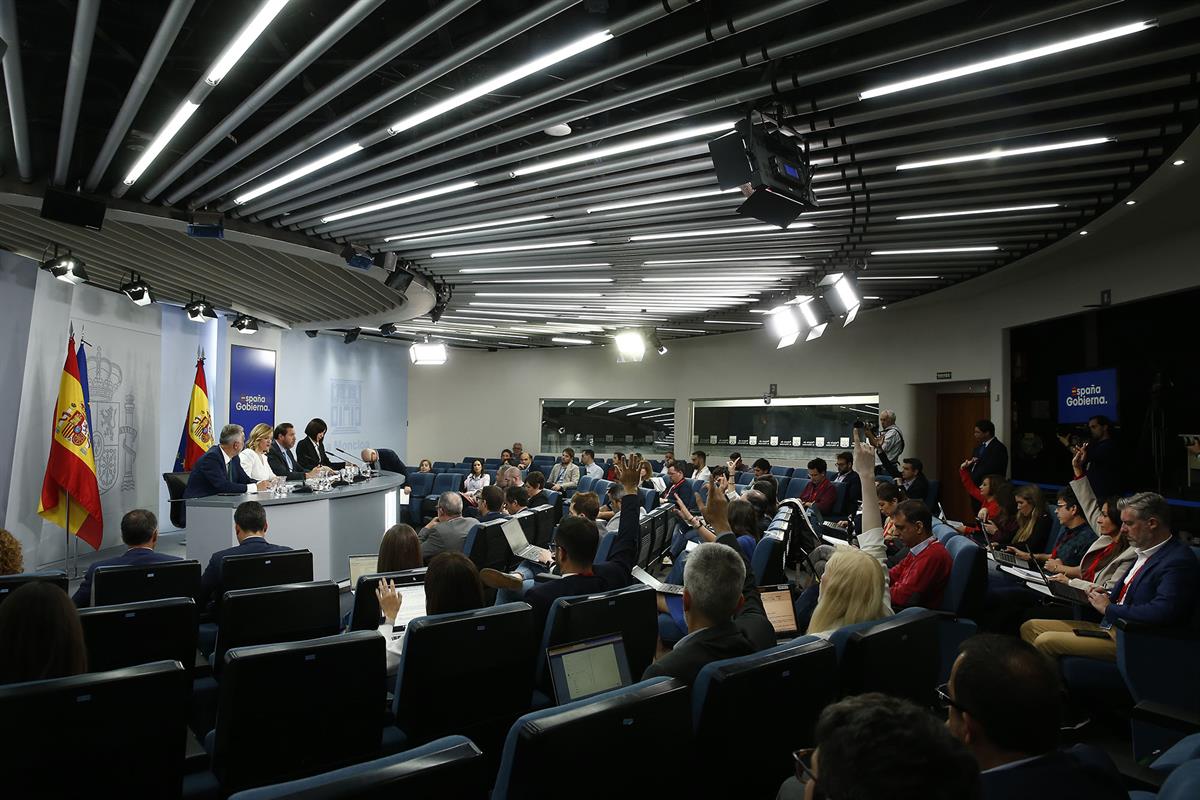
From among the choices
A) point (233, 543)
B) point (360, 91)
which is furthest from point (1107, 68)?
point (233, 543)

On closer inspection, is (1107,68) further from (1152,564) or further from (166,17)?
(166,17)

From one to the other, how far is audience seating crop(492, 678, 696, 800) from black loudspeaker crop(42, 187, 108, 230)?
620cm

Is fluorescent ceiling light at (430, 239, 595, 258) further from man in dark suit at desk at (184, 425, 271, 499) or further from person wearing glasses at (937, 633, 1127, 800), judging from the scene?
person wearing glasses at (937, 633, 1127, 800)

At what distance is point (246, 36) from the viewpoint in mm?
3508

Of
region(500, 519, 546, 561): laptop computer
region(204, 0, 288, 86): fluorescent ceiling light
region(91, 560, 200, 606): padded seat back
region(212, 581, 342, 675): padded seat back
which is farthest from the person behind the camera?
region(500, 519, 546, 561): laptop computer

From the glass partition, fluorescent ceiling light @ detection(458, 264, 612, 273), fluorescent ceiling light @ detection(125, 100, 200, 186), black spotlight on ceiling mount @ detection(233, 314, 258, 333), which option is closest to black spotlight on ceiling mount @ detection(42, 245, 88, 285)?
fluorescent ceiling light @ detection(125, 100, 200, 186)

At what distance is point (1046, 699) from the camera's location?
1505 millimetres

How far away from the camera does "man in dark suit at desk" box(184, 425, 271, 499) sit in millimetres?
6359

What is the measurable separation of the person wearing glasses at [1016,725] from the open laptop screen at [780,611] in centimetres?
180

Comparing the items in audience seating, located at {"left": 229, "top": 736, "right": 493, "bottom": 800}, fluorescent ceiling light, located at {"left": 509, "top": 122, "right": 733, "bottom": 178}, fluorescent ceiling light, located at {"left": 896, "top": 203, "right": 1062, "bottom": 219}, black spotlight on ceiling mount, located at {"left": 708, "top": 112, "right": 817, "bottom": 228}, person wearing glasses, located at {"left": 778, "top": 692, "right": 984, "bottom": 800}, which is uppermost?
fluorescent ceiling light, located at {"left": 509, "top": 122, "right": 733, "bottom": 178}

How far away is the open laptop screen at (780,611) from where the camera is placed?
3408mm

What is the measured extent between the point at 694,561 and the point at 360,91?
4229 mm

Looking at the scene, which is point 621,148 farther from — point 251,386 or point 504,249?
point 251,386

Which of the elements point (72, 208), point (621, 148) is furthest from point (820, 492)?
point (72, 208)
